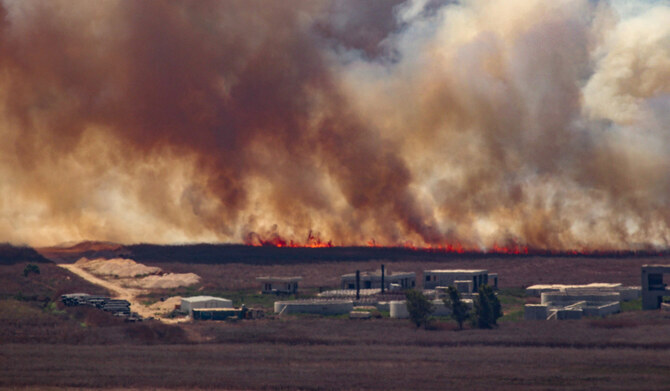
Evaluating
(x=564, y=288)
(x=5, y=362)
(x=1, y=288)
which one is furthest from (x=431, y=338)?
(x=1, y=288)

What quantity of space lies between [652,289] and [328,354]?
204 ft

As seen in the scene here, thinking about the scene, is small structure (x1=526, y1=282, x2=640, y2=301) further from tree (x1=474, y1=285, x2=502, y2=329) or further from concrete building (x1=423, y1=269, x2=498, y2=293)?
tree (x1=474, y1=285, x2=502, y2=329)

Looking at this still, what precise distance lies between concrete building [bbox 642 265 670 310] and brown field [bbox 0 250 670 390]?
5378 mm

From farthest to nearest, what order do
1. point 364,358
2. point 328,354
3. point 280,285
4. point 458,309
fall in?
point 280,285, point 458,309, point 328,354, point 364,358

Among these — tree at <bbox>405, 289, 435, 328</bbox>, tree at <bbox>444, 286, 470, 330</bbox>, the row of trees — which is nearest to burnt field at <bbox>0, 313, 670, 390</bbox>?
tree at <bbox>405, 289, 435, 328</bbox>

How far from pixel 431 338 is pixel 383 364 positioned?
1900 centimetres

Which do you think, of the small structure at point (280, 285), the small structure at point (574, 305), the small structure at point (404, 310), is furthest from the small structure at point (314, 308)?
the small structure at point (280, 285)

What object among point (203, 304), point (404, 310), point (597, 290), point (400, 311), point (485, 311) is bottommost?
point (400, 311)

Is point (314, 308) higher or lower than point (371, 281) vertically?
lower

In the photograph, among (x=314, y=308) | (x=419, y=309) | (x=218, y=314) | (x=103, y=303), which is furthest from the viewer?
(x=103, y=303)

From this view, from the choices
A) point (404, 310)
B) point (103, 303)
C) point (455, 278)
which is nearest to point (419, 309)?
point (404, 310)

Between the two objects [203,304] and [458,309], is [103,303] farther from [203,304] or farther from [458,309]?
[458,309]

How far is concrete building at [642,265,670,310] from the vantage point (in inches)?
5940

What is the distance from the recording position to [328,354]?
368ft
